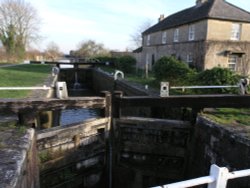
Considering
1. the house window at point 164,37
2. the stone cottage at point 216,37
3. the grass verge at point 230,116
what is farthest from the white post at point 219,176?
the house window at point 164,37

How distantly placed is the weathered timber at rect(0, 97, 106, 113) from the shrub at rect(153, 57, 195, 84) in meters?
5.89

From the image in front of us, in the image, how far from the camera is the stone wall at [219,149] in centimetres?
464

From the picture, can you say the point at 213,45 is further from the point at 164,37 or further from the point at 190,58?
the point at 164,37

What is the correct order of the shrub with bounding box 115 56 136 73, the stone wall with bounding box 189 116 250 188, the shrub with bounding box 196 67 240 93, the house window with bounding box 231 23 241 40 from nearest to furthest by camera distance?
the stone wall with bounding box 189 116 250 188, the shrub with bounding box 196 67 240 93, the house window with bounding box 231 23 241 40, the shrub with bounding box 115 56 136 73

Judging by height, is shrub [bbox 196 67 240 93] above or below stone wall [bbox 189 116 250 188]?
above

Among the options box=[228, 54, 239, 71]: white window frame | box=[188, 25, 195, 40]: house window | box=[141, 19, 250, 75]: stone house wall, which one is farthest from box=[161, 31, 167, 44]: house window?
box=[228, 54, 239, 71]: white window frame

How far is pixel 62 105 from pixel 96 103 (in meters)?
0.92

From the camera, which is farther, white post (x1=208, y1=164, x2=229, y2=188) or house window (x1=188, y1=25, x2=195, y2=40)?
house window (x1=188, y1=25, x2=195, y2=40)

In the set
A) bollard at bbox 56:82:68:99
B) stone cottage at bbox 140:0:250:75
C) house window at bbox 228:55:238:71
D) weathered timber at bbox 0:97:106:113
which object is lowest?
weathered timber at bbox 0:97:106:113

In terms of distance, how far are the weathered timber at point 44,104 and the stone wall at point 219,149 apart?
264 centimetres

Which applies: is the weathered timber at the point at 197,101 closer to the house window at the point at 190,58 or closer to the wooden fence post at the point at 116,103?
the wooden fence post at the point at 116,103

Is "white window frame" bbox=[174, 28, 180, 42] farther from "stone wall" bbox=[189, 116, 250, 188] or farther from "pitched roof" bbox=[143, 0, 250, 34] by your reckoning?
"stone wall" bbox=[189, 116, 250, 188]

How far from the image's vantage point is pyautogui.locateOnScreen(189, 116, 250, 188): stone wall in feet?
15.2

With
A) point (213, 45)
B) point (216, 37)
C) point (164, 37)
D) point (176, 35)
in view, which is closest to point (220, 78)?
point (213, 45)
